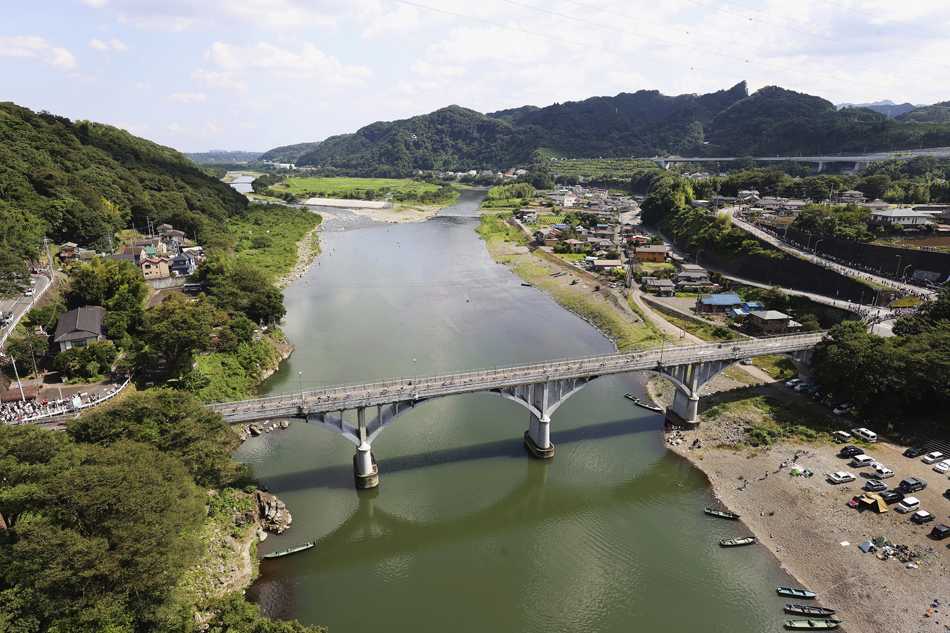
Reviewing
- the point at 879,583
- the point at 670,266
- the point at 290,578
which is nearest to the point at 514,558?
the point at 290,578

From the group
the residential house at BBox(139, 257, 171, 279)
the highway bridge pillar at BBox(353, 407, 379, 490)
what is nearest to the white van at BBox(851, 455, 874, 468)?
the highway bridge pillar at BBox(353, 407, 379, 490)

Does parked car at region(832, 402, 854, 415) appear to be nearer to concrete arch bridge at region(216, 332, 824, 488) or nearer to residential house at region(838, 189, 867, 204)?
concrete arch bridge at region(216, 332, 824, 488)

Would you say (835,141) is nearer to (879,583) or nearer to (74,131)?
(879,583)

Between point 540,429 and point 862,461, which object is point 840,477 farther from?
point 540,429

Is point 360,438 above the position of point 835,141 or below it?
below

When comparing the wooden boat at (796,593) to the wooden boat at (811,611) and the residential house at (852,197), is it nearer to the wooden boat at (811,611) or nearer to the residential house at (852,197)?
the wooden boat at (811,611)

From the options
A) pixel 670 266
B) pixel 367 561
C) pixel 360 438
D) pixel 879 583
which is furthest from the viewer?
pixel 670 266
